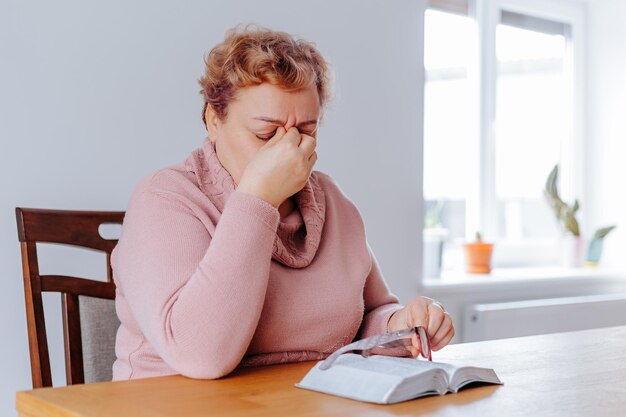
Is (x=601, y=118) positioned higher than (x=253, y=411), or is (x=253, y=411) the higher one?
(x=601, y=118)

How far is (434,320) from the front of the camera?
143 centimetres

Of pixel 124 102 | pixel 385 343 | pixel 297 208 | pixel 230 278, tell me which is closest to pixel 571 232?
pixel 124 102

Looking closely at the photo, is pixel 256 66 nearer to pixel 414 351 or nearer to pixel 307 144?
pixel 307 144

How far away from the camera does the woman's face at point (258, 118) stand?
1462 millimetres

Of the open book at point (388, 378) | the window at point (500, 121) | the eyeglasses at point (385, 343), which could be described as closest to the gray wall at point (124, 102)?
the window at point (500, 121)

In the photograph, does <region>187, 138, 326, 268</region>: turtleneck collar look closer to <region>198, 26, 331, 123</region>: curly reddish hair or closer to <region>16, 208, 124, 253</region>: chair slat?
<region>198, 26, 331, 123</region>: curly reddish hair

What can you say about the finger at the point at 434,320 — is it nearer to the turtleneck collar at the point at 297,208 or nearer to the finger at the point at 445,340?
the finger at the point at 445,340

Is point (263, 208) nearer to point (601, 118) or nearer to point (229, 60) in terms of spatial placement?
point (229, 60)

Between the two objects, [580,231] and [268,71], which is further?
[580,231]

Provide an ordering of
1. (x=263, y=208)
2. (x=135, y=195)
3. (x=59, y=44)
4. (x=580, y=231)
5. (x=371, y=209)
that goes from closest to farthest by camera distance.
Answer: (x=263, y=208) → (x=135, y=195) → (x=59, y=44) → (x=371, y=209) → (x=580, y=231)

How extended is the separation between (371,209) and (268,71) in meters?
1.57

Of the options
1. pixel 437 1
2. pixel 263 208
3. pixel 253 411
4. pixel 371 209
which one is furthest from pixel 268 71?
pixel 437 1

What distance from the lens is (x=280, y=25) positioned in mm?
2721

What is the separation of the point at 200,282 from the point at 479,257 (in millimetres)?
2539
